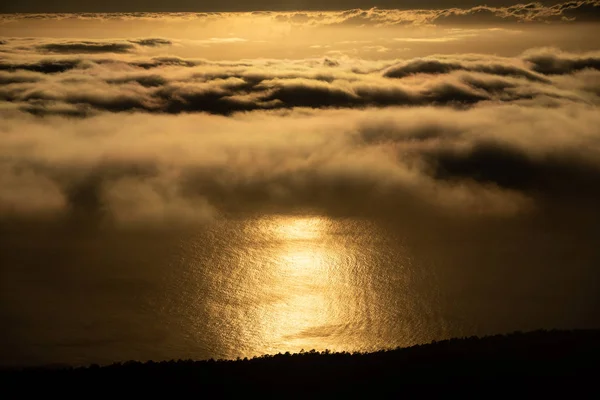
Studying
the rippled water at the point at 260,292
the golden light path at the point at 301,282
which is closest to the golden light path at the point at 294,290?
the golden light path at the point at 301,282

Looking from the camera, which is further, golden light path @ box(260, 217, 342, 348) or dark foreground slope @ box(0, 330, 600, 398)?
golden light path @ box(260, 217, 342, 348)

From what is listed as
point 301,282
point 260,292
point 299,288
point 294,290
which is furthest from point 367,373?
point 301,282

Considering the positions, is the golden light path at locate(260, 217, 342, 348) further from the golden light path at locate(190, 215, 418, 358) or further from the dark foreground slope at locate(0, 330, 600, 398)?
the dark foreground slope at locate(0, 330, 600, 398)

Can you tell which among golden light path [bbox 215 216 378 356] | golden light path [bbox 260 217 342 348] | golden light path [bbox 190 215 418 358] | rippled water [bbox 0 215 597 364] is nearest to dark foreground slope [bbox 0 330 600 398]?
rippled water [bbox 0 215 597 364]

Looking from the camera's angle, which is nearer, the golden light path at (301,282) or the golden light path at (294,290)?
the golden light path at (294,290)

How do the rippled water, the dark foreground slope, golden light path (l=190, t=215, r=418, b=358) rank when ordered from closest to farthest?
the dark foreground slope
the rippled water
golden light path (l=190, t=215, r=418, b=358)

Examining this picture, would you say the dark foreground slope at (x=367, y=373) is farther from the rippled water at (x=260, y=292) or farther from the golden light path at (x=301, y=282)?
the golden light path at (x=301, y=282)
